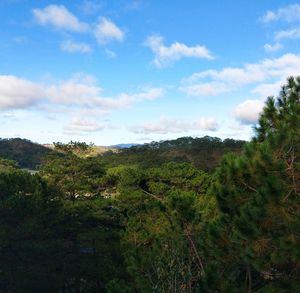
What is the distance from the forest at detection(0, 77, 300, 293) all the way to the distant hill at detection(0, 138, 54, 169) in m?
73.6

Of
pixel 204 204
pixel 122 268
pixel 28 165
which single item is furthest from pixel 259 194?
pixel 28 165

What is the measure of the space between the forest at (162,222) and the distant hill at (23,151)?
73.6 meters

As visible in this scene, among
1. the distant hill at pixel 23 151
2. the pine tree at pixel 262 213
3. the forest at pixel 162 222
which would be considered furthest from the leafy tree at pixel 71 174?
the distant hill at pixel 23 151

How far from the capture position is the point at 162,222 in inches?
825

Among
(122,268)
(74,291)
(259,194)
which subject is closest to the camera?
(259,194)

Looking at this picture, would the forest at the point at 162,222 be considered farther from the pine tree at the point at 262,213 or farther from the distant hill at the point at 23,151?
the distant hill at the point at 23,151

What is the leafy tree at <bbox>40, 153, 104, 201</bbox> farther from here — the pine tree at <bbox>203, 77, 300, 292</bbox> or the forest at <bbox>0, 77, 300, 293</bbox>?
the pine tree at <bbox>203, 77, 300, 292</bbox>

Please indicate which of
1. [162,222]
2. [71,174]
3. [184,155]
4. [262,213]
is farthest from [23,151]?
[262,213]

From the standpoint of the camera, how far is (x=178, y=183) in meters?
29.5

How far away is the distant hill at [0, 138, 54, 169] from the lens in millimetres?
111025

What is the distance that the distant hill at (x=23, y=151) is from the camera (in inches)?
4371

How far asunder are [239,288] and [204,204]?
7.19 meters

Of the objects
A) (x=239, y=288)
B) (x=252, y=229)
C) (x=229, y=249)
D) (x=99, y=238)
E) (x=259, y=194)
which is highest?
(x=259, y=194)

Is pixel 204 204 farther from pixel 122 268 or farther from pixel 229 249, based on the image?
pixel 122 268
